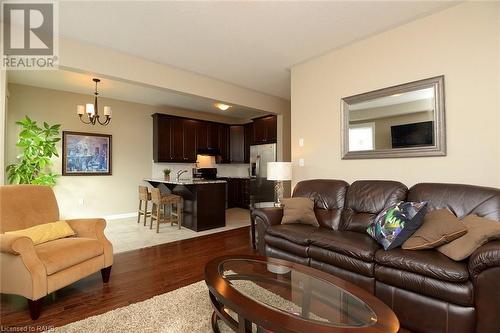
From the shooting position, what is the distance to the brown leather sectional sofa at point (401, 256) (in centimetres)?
148

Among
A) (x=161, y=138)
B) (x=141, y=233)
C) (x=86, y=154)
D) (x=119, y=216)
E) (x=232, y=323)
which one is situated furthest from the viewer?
(x=161, y=138)

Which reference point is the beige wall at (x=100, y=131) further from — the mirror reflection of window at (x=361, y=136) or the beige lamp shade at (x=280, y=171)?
the mirror reflection of window at (x=361, y=136)

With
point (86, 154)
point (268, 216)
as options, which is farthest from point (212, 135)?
point (268, 216)

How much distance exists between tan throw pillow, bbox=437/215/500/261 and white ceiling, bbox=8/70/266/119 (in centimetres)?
383

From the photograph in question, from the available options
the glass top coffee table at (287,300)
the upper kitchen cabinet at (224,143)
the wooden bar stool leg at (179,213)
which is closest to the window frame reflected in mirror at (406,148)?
the glass top coffee table at (287,300)

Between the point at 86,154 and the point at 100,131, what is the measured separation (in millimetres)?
592

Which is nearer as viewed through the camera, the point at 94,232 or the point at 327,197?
the point at 94,232

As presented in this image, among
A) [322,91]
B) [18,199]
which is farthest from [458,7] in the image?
[18,199]

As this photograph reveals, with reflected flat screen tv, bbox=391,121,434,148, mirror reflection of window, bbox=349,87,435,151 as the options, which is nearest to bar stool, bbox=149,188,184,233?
mirror reflection of window, bbox=349,87,435,151

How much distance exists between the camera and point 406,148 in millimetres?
2691

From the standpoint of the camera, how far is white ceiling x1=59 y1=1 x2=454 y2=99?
2.38 m

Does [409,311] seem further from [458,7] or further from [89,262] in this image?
[458,7]

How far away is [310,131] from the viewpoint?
3.67 m

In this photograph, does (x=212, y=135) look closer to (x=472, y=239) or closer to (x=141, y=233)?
(x=141, y=233)
